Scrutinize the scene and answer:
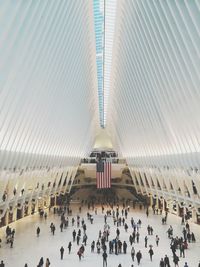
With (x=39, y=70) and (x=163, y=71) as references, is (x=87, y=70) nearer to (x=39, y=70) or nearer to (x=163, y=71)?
(x=39, y=70)

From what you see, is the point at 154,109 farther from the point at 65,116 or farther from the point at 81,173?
the point at 81,173

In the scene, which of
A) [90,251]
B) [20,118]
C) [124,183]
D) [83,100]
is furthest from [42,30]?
[124,183]

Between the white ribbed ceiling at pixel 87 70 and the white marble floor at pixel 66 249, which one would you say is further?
the white marble floor at pixel 66 249

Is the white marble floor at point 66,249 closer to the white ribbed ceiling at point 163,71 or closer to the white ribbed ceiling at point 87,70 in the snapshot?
the white ribbed ceiling at point 87,70

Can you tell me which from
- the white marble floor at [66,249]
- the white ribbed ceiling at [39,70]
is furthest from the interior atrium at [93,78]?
the white marble floor at [66,249]

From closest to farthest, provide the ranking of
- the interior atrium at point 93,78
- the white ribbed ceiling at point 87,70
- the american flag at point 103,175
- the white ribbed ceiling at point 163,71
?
the white ribbed ceiling at point 163,71, the white ribbed ceiling at point 87,70, the interior atrium at point 93,78, the american flag at point 103,175

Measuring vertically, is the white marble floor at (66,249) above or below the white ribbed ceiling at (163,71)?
below

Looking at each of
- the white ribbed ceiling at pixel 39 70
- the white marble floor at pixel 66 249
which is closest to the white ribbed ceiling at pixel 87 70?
the white ribbed ceiling at pixel 39 70

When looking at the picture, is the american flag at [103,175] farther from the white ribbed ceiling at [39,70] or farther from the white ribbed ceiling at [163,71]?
the white ribbed ceiling at [39,70]

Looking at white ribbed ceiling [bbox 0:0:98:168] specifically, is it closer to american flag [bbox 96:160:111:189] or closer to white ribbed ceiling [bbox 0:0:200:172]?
white ribbed ceiling [bbox 0:0:200:172]

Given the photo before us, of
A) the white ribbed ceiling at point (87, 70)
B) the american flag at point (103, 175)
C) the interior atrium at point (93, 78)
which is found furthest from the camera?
the american flag at point (103, 175)

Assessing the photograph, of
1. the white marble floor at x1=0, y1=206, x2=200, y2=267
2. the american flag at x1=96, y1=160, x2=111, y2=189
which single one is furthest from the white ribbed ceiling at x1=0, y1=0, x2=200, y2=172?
the american flag at x1=96, y1=160, x2=111, y2=189
